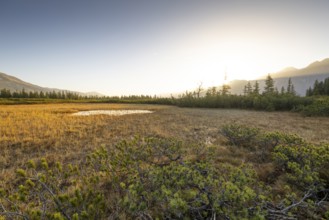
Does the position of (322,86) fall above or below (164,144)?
above

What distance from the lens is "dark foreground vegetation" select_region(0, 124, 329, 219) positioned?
5.99ft

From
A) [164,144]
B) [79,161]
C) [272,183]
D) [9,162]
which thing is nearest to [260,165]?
[272,183]

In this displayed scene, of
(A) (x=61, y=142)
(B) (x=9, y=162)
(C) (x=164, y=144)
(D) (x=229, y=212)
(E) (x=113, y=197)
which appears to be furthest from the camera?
(A) (x=61, y=142)

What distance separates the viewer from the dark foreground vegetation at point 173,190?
1.83 meters

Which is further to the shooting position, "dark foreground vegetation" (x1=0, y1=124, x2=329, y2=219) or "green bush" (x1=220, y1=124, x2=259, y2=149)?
"green bush" (x1=220, y1=124, x2=259, y2=149)

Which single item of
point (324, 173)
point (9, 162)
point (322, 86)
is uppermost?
point (322, 86)

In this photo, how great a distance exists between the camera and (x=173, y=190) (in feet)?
7.00

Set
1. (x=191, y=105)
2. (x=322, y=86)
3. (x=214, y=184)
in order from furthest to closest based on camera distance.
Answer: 1. (x=322, y=86)
2. (x=191, y=105)
3. (x=214, y=184)

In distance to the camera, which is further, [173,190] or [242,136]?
[242,136]

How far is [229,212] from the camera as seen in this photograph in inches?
68.8

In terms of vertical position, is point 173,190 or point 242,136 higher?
point 173,190

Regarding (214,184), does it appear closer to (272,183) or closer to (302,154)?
(272,183)

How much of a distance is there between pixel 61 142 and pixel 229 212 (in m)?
6.77

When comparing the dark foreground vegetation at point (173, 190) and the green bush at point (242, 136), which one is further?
Result: the green bush at point (242, 136)
